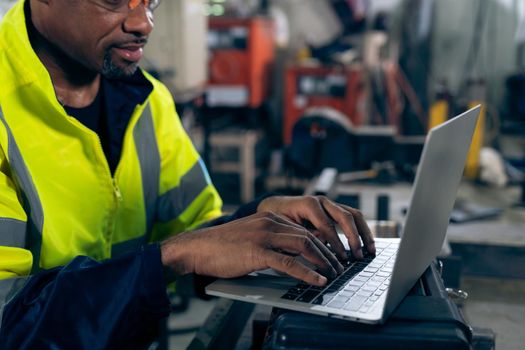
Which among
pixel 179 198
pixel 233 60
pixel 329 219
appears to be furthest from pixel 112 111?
pixel 233 60

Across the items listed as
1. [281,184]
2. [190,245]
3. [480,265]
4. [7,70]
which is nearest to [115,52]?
[7,70]

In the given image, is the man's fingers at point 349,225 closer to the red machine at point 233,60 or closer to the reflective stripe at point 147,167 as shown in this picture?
the reflective stripe at point 147,167

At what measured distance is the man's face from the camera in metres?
1.06

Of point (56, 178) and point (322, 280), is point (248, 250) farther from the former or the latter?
point (56, 178)

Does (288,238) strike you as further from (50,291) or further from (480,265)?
(480,265)

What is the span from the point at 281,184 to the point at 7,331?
2.73 m

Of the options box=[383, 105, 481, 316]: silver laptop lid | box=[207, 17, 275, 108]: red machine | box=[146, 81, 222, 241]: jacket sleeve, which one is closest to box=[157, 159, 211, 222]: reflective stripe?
box=[146, 81, 222, 241]: jacket sleeve

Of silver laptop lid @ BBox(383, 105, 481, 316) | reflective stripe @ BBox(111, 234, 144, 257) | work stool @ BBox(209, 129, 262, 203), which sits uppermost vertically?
silver laptop lid @ BBox(383, 105, 481, 316)

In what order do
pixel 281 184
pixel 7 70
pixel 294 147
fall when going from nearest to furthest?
pixel 7 70, pixel 294 147, pixel 281 184

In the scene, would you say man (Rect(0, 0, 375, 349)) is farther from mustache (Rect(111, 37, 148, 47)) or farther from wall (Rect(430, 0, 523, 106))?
wall (Rect(430, 0, 523, 106))

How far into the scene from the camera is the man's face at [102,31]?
1061 millimetres

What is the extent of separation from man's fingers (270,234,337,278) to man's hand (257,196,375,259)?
0.10 m

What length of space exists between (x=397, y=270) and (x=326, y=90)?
3737 mm

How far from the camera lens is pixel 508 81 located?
5047mm
